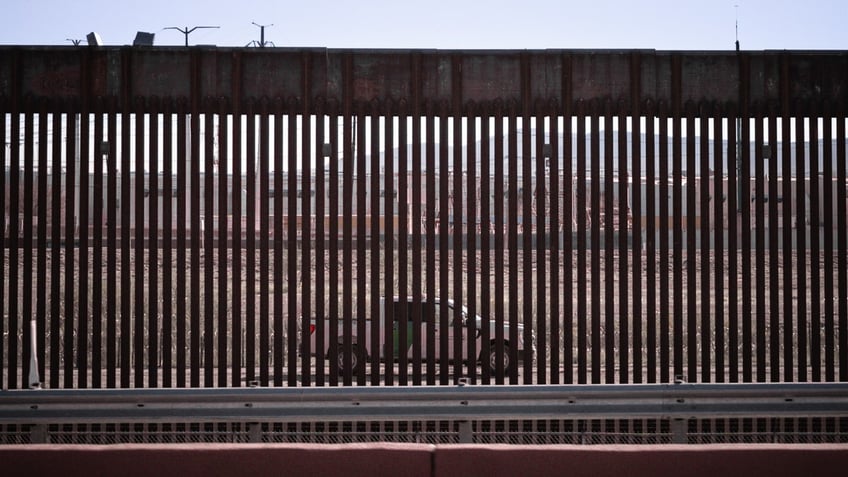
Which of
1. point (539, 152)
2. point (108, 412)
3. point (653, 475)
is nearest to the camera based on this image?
point (653, 475)

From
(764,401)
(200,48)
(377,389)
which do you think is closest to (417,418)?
(377,389)

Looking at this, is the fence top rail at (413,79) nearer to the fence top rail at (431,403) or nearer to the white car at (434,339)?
the white car at (434,339)

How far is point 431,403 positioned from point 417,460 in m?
1.27

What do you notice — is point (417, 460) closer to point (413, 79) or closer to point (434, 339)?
point (434, 339)

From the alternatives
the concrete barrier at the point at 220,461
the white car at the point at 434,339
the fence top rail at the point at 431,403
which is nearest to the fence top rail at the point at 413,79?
the white car at the point at 434,339

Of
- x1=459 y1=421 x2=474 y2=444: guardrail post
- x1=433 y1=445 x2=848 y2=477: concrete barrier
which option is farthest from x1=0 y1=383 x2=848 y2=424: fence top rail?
x1=433 y1=445 x2=848 y2=477: concrete barrier

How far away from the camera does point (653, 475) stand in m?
5.23

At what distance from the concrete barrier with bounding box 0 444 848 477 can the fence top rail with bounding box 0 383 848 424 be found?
3.65 feet

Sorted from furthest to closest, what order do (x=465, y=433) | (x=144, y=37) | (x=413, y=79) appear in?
(x=144, y=37) → (x=413, y=79) → (x=465, y=433)

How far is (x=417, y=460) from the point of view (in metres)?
5.28

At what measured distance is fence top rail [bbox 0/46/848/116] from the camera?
7.74 meters

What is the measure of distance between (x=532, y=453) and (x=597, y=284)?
9.31ft

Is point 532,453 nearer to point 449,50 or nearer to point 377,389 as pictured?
point 377,389

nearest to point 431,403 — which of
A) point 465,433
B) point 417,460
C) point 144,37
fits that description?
point 465,433
